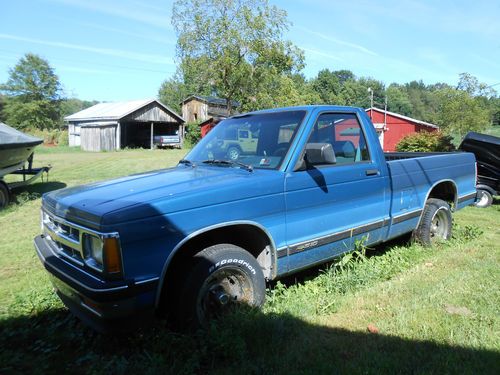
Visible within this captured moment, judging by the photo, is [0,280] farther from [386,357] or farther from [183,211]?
[386,357]

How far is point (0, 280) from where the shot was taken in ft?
16.2

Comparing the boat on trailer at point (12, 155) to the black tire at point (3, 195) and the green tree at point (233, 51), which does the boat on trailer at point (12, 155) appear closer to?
the black tire at point (3, 195)

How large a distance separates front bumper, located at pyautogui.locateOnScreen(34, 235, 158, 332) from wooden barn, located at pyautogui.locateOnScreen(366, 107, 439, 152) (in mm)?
40841

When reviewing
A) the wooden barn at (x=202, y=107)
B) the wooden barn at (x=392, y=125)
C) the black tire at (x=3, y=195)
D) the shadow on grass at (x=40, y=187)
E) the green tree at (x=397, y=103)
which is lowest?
the shadow on grass at (x=40, y=187)

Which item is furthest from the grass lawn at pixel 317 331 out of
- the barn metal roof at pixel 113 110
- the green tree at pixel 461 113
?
the green tree at pixel 461 113

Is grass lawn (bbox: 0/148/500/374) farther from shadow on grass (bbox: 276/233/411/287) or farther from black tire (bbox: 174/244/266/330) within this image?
black tire (bbox: 174/244/266/330)

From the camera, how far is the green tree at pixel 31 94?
210 ft

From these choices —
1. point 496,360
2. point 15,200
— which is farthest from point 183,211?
point 15,200

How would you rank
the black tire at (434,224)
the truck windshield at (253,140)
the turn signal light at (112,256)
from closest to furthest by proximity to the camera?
the turn signal light at (112,256), the truck windshield at (253,140), the black tire at (434,224)

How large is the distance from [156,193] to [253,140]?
1579 millimetres

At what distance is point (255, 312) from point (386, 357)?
3.47ft

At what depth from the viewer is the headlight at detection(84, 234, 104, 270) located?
2858 mm

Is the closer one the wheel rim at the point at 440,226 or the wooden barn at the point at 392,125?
the wheel rim at the point at 440,226

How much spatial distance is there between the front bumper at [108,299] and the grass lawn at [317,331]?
31 cm
